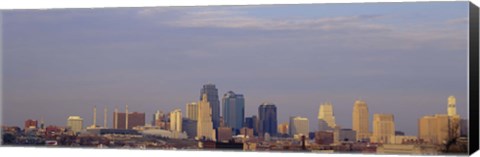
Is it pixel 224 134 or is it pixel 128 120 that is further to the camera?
pixel 128 120

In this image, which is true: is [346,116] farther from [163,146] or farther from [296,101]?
[163,146]

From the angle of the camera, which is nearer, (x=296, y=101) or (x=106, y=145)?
(x=296, y=101)

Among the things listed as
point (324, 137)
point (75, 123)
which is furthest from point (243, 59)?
point (75, 123)

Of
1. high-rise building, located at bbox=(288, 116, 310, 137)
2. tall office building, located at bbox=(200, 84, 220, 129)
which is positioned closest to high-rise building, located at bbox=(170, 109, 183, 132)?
tall office building, located at bbox=(200, 84, 220, 129)

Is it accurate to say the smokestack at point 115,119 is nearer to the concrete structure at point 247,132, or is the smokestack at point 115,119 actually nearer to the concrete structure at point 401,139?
the concrete structure at point 247,132

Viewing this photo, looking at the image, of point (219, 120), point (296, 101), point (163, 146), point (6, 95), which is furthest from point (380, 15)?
point (6, 95)

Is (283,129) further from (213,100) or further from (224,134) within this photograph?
Answer: (213,100)
